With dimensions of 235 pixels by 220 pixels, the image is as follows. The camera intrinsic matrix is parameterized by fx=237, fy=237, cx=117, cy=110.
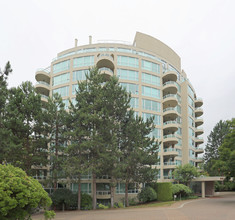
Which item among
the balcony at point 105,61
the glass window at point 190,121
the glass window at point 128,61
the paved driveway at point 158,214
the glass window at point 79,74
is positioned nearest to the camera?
the paved driveway at point 158,214

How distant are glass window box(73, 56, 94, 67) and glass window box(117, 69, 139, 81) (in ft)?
17.6

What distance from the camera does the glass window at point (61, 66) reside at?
4506 cm

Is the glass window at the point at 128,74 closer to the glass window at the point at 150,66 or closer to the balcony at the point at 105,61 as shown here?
the balcony at the point at 105,61

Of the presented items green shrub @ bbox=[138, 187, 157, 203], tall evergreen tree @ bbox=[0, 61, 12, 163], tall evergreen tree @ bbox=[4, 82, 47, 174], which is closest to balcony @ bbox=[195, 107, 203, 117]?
green shrub @ bbox=[138, 187, 157, 203]

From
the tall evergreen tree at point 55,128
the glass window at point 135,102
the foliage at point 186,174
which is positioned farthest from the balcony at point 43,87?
the foliage at point 186,174

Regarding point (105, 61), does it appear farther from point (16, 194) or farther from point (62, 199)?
point (16, 194)

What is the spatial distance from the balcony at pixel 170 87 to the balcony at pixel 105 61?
11.3 metres

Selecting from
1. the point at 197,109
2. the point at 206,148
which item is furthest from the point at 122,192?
the point at 206,148

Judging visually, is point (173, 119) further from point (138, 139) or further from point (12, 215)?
point (12, 215)

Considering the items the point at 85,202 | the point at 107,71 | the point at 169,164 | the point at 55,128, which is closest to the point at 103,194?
the point at 85,202

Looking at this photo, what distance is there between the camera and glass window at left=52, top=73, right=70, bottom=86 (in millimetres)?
44094

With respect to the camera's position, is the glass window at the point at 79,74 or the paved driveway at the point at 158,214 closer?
the paved driveway at the point at 158,214

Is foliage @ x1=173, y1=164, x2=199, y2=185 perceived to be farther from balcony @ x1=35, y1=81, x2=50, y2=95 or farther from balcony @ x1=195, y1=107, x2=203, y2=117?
balcony @ x1=35, y1=81, x2=50, y2=95

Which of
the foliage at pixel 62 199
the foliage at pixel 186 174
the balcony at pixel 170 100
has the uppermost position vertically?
the balcony at pixel 170 100
